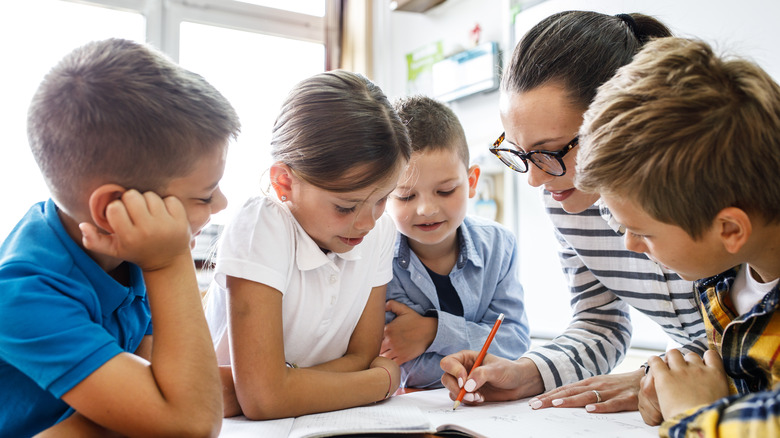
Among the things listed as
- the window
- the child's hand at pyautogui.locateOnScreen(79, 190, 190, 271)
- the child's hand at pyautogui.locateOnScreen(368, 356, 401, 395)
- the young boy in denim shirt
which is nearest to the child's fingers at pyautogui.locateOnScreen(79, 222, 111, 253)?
the child's hand at pyautogui.locateOnScreen(79, 190, 190, 271)

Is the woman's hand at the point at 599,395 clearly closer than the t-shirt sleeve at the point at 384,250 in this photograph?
Yes

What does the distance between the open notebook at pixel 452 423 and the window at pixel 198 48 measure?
1.71 metres

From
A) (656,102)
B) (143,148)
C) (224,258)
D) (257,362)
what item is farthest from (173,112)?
(656,102)

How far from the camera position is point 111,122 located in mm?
703

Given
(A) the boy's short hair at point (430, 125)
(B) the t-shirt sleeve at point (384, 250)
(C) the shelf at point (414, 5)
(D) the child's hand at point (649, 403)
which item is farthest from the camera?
(C) the shelf at point (414, 5)

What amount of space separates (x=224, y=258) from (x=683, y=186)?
0.63 m

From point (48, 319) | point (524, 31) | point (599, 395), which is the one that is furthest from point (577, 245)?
point (524, 31)

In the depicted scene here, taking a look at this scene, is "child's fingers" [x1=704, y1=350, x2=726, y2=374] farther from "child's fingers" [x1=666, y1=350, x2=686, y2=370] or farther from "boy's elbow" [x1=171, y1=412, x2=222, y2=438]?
"boy's elbow" [x1=171, y1=412, x2=222, y2=438]

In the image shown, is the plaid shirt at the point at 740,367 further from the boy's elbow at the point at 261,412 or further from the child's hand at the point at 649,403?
the boy's elbow at the point at 261,412

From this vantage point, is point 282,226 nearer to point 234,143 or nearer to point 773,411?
point 234,143

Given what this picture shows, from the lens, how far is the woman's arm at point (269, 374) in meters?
0.85

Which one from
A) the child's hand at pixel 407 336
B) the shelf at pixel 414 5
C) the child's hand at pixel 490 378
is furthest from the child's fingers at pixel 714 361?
the shelf at pixel 414 5

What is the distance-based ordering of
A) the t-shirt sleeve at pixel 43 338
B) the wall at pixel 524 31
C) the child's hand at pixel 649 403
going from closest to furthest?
the t-shirt sleeve at pixel 43 338 → the child's hand at pixel 649 403 → the wall at pixel 524 31

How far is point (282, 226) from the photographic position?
3.24 ft
